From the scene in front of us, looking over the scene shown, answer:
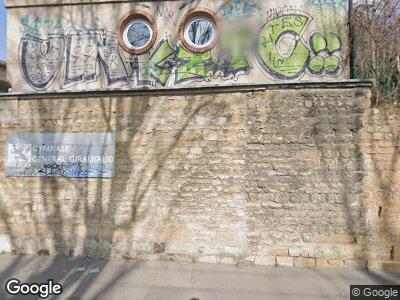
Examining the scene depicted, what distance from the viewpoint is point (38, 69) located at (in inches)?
345

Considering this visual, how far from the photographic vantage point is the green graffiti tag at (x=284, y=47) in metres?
8.05

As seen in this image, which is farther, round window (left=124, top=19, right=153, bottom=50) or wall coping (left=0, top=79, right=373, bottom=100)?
round window (left=124, top=19, right=153, bottom=50)

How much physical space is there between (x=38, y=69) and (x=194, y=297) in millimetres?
7371

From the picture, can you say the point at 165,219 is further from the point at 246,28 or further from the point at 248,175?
the point at 246,28

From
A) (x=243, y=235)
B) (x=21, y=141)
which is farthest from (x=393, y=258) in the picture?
(x=21, y=141)

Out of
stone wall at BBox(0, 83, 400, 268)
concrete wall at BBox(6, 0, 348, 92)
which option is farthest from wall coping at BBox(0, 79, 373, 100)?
concrete wall at BBox(6, 0, 348, 92)

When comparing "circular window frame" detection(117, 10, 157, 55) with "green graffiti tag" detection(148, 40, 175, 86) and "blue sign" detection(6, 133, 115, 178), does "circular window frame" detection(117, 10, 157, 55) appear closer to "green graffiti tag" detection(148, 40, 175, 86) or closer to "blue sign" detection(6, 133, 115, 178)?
"green graffiti tag" detection(148, 40, 175, 86)

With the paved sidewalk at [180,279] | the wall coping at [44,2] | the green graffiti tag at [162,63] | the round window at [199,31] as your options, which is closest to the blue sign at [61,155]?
the paved sidewalk at [180,279]

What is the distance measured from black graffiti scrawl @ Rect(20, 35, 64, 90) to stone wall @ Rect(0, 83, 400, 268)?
9.76 ft

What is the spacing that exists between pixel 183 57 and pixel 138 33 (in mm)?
1414

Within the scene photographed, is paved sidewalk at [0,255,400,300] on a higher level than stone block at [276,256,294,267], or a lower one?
lower

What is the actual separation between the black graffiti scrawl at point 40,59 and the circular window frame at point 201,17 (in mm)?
3226

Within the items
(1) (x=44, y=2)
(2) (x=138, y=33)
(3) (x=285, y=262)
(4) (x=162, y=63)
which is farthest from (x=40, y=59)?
(3) (x=285, y=262)

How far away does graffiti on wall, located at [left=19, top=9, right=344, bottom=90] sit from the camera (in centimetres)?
805
